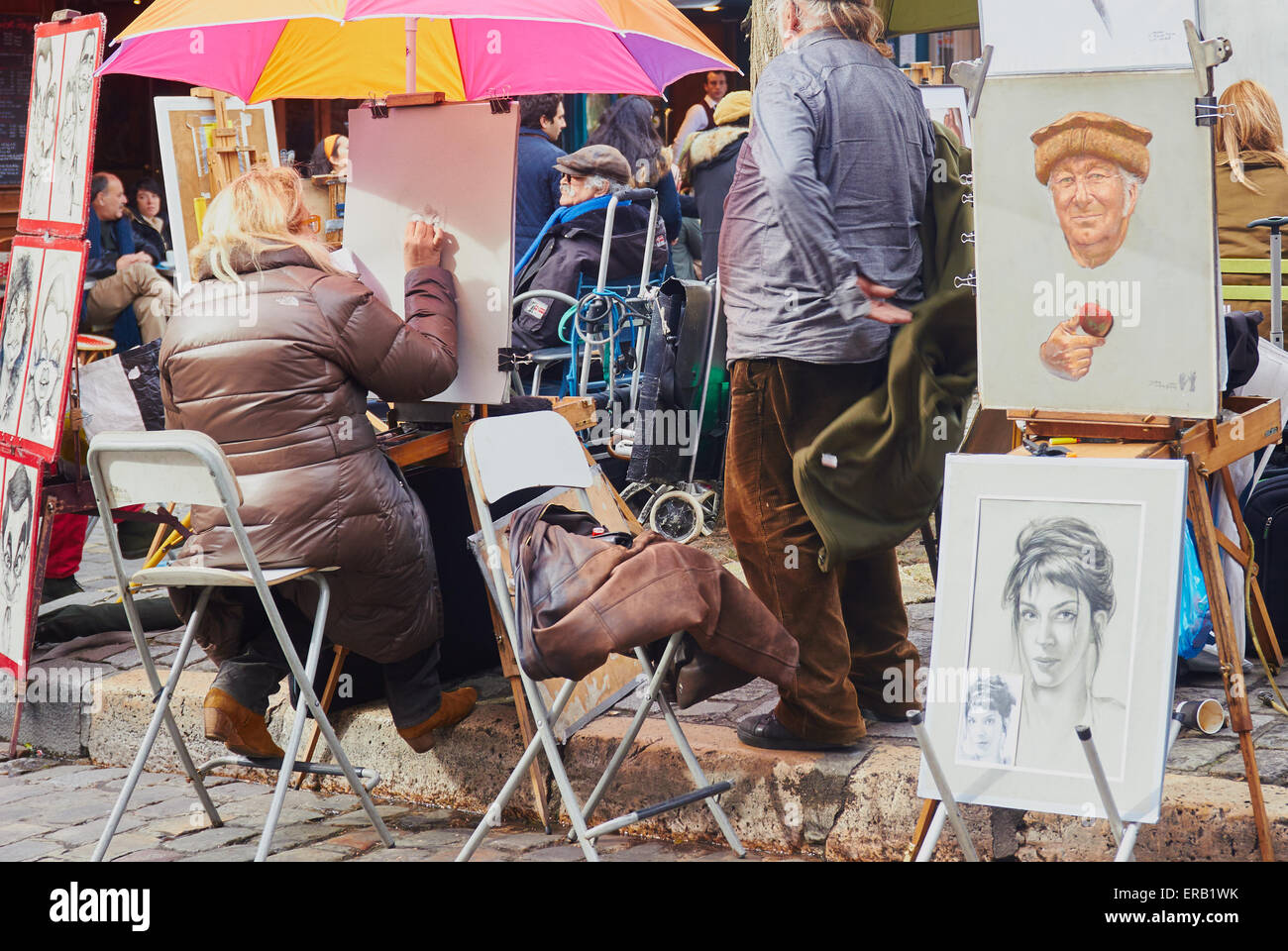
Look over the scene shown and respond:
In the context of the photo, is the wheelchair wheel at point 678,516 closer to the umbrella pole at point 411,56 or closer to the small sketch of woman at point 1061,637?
the umbrella pole at point 411,56

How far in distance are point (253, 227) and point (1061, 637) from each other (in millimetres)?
2461

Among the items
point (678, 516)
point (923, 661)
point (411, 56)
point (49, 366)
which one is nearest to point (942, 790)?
point (923, 661)

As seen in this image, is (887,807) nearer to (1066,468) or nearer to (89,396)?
(1066,468)

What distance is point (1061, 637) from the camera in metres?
3.02

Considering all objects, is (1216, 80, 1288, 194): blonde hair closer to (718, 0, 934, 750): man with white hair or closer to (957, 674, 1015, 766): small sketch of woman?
(718, 0, 934, 750): man with white hair

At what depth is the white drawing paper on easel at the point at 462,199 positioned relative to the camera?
4.44m

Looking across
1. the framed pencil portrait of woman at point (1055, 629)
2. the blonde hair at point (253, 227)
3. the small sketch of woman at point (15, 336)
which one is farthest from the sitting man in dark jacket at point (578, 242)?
the framed pencil portrait of woman at point (1055, 629)

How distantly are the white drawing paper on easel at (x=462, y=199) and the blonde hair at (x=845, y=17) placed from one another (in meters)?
0.90

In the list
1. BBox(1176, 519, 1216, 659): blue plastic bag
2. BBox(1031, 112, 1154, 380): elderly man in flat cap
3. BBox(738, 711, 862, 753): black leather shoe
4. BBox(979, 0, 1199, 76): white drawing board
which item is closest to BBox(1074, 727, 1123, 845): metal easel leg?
BBox(1031, 112, 1154, 380): elderly man in flat cap

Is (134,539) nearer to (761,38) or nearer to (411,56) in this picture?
(411,56)

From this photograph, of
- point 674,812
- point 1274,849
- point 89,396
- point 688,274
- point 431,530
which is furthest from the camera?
point 688,274

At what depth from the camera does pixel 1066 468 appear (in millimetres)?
3061

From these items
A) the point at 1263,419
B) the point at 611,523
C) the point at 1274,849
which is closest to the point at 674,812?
the point at 611,523
